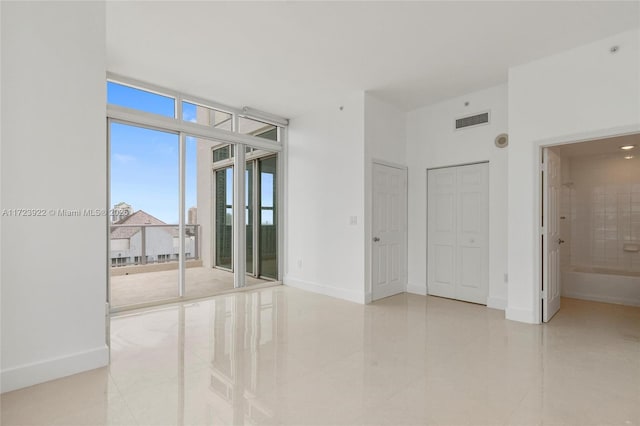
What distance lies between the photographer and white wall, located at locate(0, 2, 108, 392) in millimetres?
2215

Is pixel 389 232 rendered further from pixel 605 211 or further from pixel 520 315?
pixel 605 211

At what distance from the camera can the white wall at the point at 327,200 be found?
15.4 ft

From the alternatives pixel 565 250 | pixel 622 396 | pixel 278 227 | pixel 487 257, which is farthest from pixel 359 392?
pixel 565 250

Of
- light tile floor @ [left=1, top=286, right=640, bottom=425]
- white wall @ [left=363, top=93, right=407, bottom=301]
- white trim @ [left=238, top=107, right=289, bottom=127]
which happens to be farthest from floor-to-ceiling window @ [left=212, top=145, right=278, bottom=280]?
white wall @ [left=363, top=93, right=407, bottom=301]

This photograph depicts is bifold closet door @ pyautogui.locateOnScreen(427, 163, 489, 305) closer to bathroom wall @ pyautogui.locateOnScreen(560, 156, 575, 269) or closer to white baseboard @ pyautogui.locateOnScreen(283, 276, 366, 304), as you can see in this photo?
white baseboard @ pyautogui.locateOnScreen(283, 276, 366, 304)

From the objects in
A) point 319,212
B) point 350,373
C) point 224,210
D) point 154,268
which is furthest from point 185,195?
point 350,373

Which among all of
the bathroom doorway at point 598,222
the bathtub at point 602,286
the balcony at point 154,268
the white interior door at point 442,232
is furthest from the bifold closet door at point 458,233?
the balcony at point 154,268

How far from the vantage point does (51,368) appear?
7.64ft

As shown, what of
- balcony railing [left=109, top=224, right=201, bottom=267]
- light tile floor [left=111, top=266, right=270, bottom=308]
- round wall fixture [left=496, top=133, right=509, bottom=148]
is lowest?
light tile floor [left=111, top=266, right=270, bottom=308]

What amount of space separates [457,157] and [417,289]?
2.14 m

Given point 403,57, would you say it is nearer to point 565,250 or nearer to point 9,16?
point 9,16

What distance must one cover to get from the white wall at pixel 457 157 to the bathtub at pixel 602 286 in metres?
1.50

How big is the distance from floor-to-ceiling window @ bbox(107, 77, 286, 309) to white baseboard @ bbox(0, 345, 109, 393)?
1827mm

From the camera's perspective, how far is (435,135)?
504 centimetres
